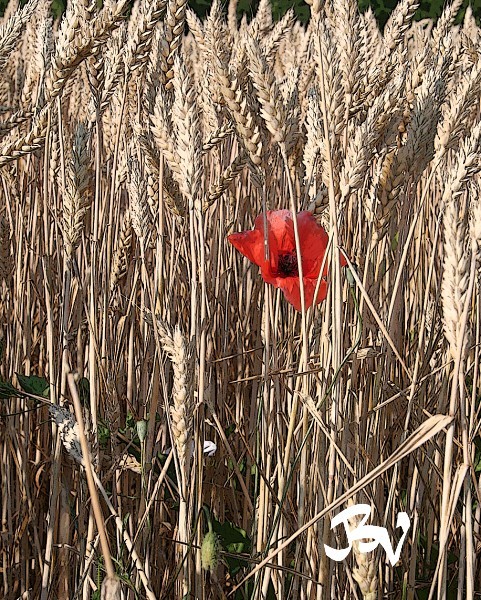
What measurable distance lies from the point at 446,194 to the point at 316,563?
0.34 meters

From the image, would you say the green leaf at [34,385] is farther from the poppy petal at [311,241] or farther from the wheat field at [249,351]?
the poppy petal at [311,241]

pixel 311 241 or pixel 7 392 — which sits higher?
pixel 311 241

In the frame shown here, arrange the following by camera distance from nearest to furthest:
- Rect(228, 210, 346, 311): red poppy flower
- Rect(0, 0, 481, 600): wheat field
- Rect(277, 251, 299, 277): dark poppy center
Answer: Rect(0, 0, 481, 600): wheat field < Rect(228, 210, 346, 311): red poppy flower < Rect(277, 251, 299, 277): dark poppy center

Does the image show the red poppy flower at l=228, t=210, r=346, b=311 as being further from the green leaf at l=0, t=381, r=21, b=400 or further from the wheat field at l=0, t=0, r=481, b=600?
the green leaf at l=0, t=381, r=21, b=400

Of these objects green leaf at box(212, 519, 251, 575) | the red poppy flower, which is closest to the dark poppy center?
the red poppy flower

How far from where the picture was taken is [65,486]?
2.94ft

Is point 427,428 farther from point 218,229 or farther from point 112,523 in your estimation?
point 218,229

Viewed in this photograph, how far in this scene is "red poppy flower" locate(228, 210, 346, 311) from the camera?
0.80 meters

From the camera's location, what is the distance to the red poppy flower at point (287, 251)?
0.80 meters

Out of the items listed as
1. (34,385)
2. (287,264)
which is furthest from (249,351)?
(34,385)

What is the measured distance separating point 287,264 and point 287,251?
1 cm

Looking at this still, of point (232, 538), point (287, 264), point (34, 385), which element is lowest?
point (232, 538)

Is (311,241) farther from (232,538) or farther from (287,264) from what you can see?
(232,538)

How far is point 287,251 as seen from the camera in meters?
0.92
